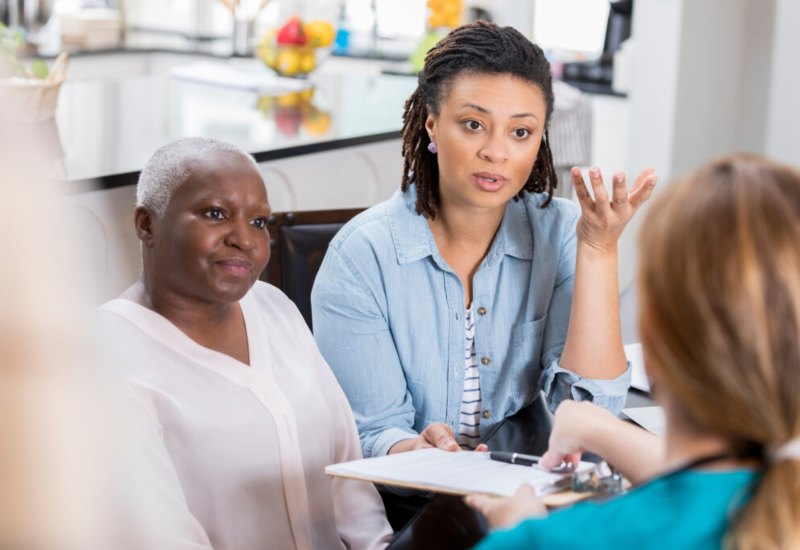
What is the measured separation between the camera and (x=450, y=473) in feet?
4.05

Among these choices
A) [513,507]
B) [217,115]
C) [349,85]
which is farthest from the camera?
[349,85]

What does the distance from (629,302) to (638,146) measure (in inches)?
109

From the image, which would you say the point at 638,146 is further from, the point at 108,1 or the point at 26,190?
the point at 26,190

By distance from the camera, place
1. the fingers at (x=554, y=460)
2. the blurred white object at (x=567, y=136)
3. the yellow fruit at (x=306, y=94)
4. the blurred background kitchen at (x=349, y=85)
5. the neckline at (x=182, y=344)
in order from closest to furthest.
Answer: the fingers at (x=554, y=460) → the neckline at (x=182, y=344) → the blurred background kitchen at (x=349, y=85) → the blurred white object at (x=567, y=136) → the yellow fruit at (x=306, y=94)

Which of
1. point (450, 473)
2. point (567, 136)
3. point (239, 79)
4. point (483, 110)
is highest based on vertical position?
point (483, 110)

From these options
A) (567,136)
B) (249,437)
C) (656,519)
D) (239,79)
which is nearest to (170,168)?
(249,437)

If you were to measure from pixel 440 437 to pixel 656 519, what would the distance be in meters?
0.83

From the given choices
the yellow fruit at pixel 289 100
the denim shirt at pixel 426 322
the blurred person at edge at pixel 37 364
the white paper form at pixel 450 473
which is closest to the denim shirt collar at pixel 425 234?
the denim shirt at pixel 426 322

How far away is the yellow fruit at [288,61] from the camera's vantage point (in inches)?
165

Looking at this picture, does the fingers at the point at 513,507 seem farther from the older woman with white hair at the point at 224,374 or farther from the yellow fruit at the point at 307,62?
the yellow fruit at the point at 307,62

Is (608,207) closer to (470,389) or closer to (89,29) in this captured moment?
(470,389)

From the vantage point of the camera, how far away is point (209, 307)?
4.82 ft

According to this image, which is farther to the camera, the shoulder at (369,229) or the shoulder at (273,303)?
the shoulder at (369,229)

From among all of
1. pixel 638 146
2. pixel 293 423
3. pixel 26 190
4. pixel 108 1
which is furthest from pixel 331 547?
pixel 108 1
